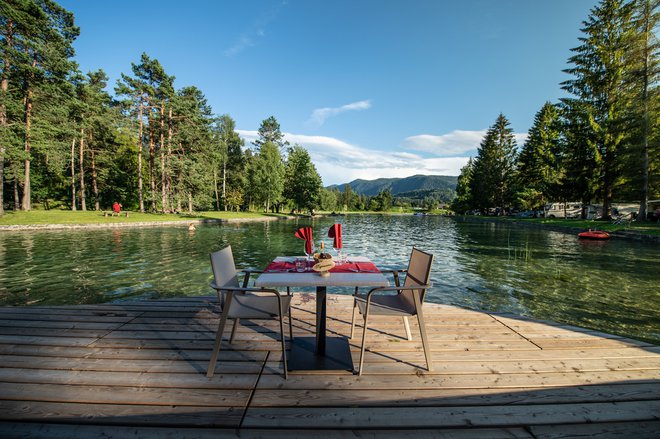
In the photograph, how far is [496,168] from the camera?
49.7 metres

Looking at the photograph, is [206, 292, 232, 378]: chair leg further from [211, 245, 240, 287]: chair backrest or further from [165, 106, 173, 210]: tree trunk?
[165, 106, 173, 210]: tree trunk

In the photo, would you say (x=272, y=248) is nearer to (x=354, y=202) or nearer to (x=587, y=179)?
(x=587, y=179)

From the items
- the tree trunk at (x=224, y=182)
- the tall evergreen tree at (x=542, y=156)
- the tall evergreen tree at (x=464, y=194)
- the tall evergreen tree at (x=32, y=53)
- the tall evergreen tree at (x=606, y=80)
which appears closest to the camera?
the tall evergreen tree at (x=32, y=53)

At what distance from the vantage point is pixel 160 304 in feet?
14.7

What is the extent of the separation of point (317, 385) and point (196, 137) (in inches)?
1570

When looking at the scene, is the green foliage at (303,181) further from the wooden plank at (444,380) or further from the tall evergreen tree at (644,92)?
the wooden plank at (444,380)

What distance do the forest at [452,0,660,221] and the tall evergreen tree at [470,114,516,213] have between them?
8.97 metres

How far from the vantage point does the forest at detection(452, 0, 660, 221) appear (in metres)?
22.0

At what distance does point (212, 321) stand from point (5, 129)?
1107 inches

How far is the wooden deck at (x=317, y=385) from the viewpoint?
1.98 m

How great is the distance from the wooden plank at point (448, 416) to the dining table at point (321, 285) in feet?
1.99

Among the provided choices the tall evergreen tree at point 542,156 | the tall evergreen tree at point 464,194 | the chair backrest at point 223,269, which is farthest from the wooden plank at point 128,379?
the tall evergreen tree at point 464,194

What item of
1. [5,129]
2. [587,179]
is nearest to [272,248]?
[5,129]

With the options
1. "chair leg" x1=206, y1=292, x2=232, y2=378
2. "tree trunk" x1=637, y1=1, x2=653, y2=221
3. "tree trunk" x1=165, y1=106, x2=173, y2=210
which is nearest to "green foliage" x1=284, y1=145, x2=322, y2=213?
"tree trunk" x1=165, y1=106, x2=173, y2=210
